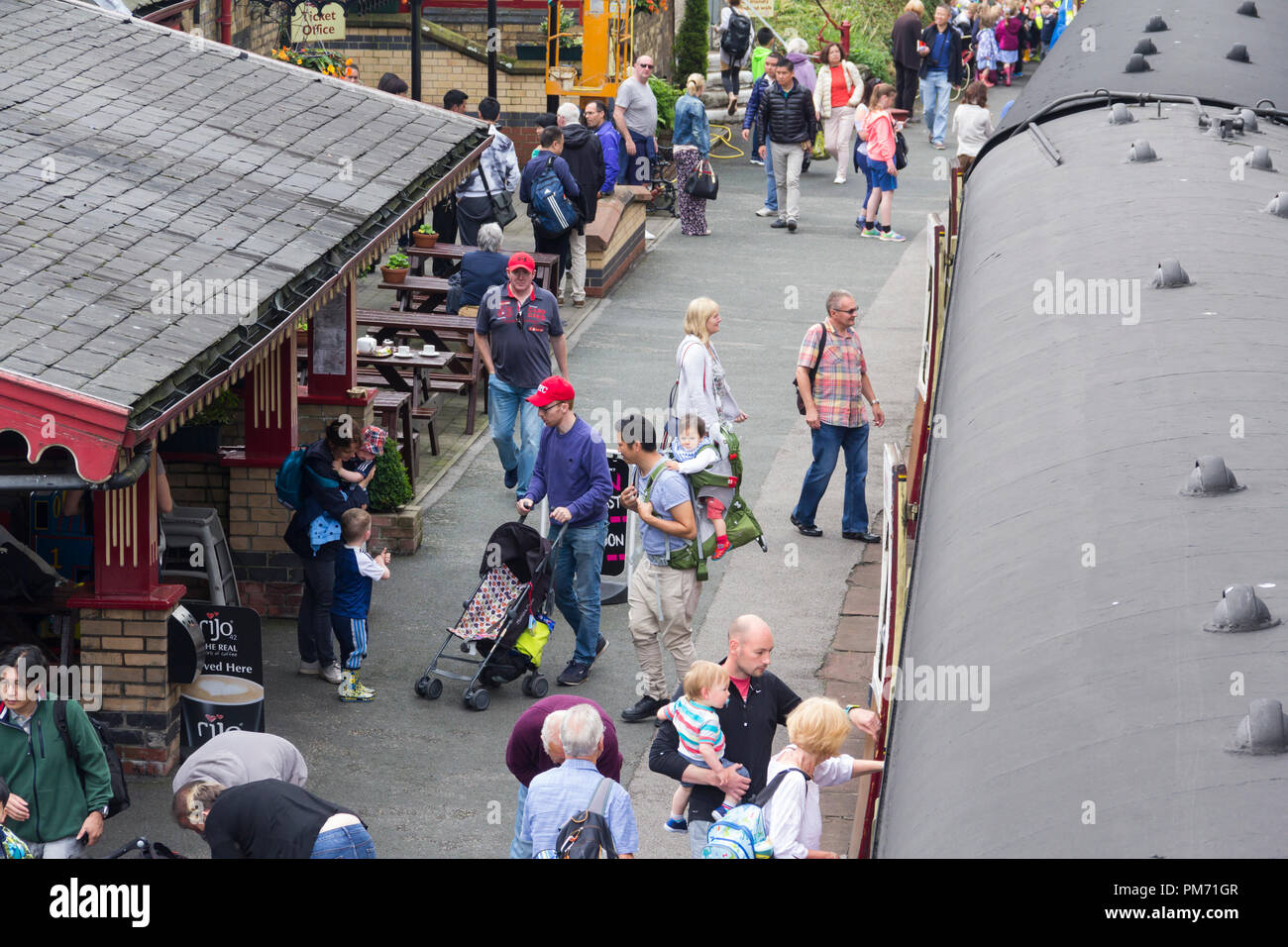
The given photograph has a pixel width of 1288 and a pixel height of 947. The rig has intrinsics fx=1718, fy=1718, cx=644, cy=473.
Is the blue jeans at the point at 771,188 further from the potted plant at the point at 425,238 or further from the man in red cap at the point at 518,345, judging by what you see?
the man in red cap at the point at 518,345

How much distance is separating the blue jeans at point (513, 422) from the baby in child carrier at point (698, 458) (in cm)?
281

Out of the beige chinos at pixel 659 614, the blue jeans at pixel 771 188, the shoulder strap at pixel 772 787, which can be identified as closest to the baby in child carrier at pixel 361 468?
the beige chinos at pixel 659 614

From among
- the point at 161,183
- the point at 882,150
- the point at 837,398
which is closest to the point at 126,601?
the point at 161,183

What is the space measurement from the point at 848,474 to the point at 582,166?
6.41m

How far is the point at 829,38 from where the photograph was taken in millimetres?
29516

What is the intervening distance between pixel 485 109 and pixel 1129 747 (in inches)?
597

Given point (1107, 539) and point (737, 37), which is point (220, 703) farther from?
point (737, 37)

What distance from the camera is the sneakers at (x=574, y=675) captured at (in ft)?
31.4

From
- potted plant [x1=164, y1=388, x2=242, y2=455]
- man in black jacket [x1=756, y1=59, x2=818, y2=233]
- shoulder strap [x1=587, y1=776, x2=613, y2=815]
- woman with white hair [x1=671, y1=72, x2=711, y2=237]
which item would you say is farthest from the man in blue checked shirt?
man in black jacket [x1=756, y1=59, x2=818, y2=233]

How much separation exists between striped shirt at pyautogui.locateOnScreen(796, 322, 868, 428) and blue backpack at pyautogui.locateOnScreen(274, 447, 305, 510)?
3.47 metres

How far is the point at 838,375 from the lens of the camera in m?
11.3

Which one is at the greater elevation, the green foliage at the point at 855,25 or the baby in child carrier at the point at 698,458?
the baby in child carrier at the point at 698,458

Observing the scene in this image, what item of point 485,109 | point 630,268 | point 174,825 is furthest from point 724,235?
point 174,825

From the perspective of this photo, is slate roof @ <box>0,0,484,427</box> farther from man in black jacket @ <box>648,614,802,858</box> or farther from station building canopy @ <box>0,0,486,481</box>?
man in black jacket @ <box>648,614,802,858</box>
